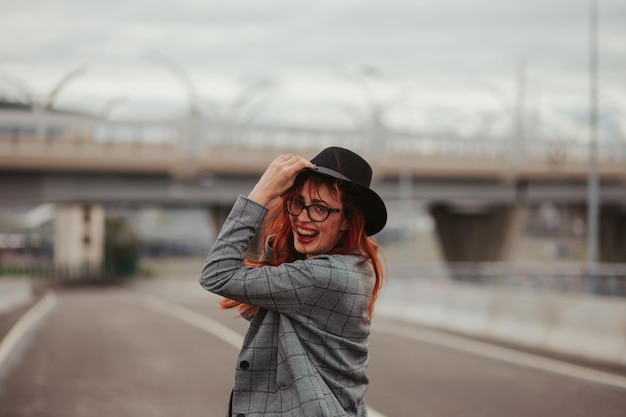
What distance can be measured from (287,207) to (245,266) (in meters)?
0.28

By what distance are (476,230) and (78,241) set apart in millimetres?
33384

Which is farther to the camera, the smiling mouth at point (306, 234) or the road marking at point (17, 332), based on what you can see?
the road marking at point (17, 332)

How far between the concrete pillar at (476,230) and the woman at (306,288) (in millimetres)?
61158

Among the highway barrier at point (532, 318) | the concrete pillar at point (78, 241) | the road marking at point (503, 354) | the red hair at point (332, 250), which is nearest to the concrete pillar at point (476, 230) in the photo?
the concrete pillar at point (78, 241)

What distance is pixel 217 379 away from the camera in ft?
35.9

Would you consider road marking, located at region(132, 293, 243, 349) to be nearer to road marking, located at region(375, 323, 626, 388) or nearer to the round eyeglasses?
road marking, located at region(375, 323, 626, 388)

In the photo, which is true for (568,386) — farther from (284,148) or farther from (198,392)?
(284,148)

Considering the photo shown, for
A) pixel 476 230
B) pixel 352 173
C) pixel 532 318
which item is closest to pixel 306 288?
pixel 352 173

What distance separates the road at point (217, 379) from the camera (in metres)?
8.93

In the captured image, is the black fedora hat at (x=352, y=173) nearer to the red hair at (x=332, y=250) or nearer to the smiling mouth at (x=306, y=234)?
the red hair at (x=332, y=250)

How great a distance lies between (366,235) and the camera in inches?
132

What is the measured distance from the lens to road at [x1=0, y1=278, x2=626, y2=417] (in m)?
8.93

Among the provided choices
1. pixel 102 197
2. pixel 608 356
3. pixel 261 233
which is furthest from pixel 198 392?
pixel 102 197

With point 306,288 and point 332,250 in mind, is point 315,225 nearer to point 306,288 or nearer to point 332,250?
point 332,250
